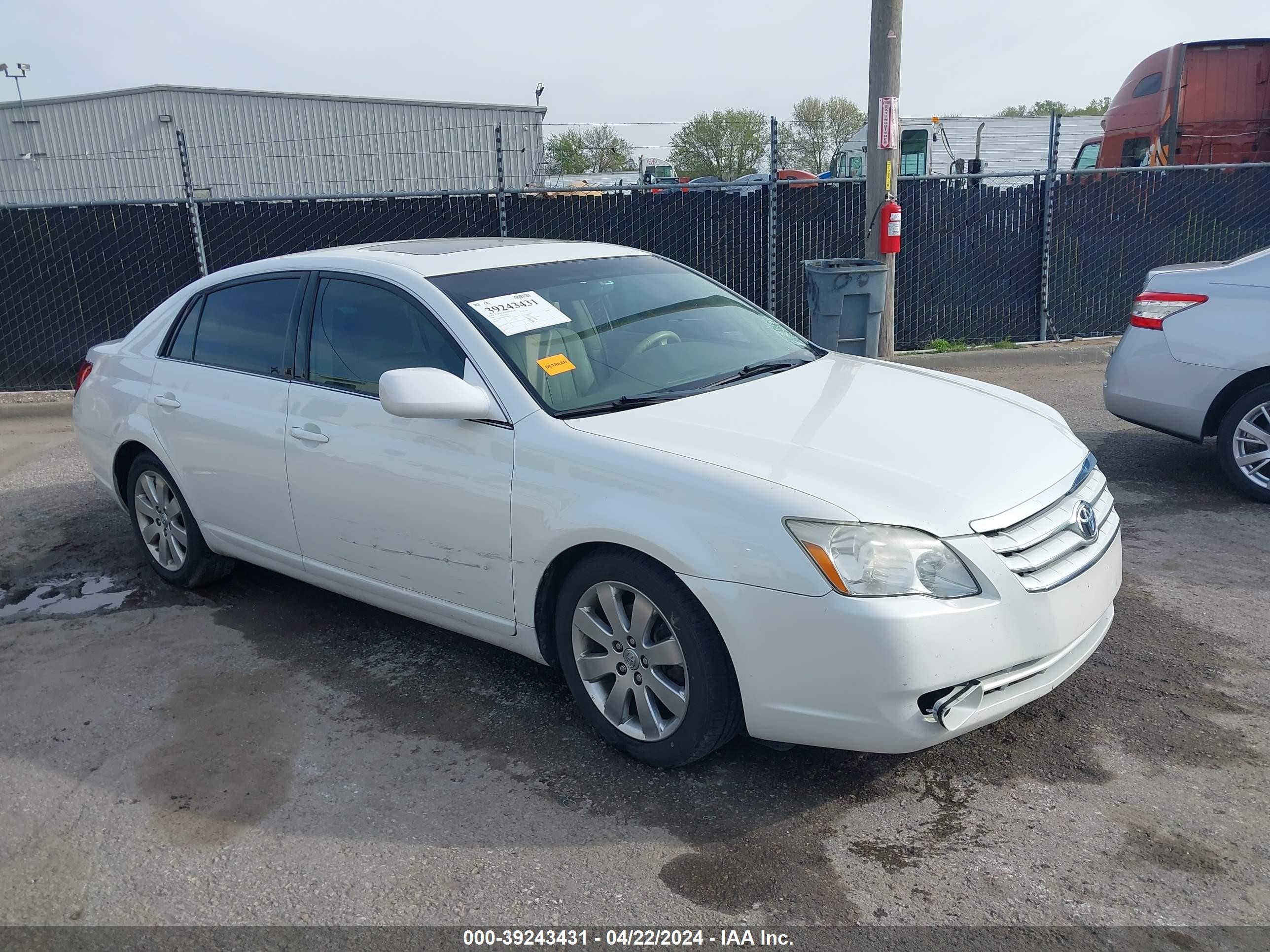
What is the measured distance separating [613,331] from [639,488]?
3.46 ft

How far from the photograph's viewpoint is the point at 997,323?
11.1m

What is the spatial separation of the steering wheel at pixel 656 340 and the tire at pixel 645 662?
101cm

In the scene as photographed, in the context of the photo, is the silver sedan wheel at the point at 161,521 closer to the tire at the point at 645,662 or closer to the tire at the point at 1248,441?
the tire at the point at 645,662

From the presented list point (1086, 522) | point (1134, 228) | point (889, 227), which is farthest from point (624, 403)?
point (1134, 228)

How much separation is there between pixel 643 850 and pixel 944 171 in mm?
22822

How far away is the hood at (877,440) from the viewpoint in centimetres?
301

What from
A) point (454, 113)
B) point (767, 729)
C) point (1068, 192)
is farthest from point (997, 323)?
point (454, 113)

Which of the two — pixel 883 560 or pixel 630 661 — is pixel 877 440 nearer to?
pixel 883 560

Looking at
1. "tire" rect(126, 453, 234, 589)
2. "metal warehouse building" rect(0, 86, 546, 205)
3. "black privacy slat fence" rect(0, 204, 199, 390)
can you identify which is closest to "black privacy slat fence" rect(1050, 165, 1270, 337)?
"black privacy slat fence" rect(0, 204, 199, 390)

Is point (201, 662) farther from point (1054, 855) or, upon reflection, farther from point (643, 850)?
point (1054, 855)

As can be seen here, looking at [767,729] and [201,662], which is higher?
[767,729]

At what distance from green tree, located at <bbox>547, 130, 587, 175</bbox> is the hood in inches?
1041

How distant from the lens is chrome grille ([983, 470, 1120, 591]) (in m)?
3.00

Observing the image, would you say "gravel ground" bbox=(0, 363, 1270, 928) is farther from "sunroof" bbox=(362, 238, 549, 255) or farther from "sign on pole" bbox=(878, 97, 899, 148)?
"sign on pole" bbox=(878, 97, 899, 148)
